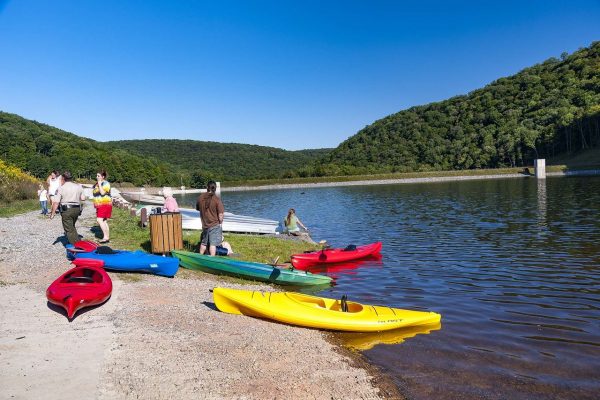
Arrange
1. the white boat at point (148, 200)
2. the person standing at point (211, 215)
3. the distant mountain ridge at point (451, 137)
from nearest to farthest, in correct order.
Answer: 1. the person standing at point (211, 215)
2. the white boat at point (148, 200)
3. the distant mountain ridge at point (451, 137)

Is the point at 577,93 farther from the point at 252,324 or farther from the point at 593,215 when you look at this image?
the point at 252,324

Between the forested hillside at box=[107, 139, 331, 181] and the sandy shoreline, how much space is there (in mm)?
153583

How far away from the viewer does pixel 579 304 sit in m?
9.80

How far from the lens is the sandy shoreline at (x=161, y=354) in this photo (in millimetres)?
5328

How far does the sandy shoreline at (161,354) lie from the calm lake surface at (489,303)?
110cm

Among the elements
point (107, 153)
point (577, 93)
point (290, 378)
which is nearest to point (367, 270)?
point (290, 378)

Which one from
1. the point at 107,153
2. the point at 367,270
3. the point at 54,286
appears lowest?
the point at 367,270

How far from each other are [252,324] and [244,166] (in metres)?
167

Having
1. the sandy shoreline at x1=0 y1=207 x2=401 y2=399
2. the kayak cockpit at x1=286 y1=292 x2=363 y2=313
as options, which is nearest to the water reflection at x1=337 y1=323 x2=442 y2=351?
the sandy shoreline at x1=0 y1=207 x2=401 y2=399

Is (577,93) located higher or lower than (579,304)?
higher

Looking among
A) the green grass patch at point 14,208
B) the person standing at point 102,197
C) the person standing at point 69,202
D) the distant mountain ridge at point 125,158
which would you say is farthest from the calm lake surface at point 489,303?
the distant mountain ridge at point 125,158

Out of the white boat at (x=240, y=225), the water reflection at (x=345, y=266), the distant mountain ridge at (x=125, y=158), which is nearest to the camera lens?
the water reflection at (x=345, y=266)

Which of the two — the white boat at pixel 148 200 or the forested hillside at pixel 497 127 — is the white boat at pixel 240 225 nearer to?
the white boat at pixel 148 200

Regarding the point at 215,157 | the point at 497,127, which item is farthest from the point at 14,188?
the point at 215,157
